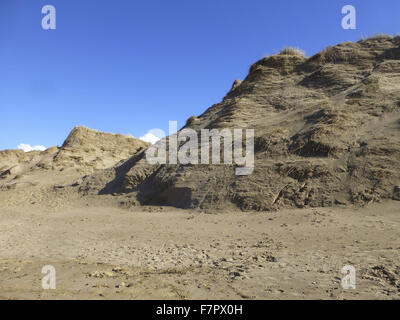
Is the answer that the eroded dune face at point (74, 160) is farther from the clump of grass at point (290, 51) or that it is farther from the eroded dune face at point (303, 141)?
the clump of grass at point (290, 51)

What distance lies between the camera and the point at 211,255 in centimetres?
569

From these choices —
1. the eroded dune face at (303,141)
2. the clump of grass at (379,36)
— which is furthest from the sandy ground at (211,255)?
the clump of grass at (379,36)

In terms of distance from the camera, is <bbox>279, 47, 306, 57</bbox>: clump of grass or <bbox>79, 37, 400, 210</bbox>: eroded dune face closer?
<bbox>79, 37, 400, 210</bbox>: eroded dune face

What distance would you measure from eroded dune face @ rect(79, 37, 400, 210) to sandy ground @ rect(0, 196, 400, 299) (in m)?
0.97

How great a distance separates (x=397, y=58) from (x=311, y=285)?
14.0 m

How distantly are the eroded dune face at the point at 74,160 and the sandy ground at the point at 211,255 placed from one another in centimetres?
1215

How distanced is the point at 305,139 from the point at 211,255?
6.61 m

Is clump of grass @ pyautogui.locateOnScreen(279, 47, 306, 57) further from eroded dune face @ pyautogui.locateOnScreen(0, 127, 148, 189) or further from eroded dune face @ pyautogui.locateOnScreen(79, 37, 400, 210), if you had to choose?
eroded dune face @ pyautogui.locateOnScreen(0, 127, 148, 189)

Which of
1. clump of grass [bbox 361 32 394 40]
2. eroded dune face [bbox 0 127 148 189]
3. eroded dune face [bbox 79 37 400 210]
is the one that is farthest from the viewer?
eroded dune face [bbox 0 127 148 189]

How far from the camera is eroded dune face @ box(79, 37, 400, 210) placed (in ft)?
29.2

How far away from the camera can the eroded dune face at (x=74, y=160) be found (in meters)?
21.0

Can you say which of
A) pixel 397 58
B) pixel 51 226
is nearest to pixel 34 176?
pixel 51 226

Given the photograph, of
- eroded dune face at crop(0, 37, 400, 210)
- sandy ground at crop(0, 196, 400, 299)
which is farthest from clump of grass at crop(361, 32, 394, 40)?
sandy ground at crop(0, 196, 400, 299)

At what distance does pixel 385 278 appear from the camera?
3936 mm
